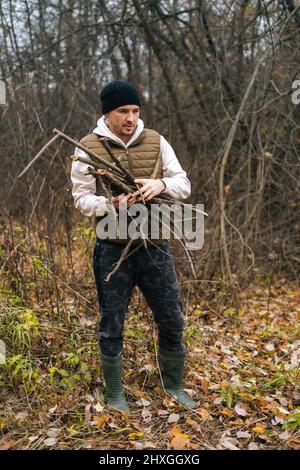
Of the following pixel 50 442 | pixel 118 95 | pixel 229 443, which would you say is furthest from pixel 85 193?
pixel 229 443

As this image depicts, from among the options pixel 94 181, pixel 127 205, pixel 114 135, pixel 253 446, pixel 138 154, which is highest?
pixel 114 135

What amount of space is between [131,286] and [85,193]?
644mm

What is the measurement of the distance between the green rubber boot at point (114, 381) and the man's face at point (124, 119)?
141 centimetres

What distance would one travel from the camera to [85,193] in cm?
316

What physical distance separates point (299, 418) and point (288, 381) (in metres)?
0.65

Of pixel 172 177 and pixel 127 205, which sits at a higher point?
pixel 172 177

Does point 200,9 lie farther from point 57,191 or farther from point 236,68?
point 57,191

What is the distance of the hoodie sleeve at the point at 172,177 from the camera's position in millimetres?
3209

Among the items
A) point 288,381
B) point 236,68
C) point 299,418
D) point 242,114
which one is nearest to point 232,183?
point 242,114

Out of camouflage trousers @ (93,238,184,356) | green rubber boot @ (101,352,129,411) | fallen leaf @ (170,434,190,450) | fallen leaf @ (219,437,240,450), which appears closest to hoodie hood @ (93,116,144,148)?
camouflage trousers @ (93,238,184,356)

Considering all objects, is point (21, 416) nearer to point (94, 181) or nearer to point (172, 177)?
point (94, 181)

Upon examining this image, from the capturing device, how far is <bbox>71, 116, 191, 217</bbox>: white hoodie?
308 cm

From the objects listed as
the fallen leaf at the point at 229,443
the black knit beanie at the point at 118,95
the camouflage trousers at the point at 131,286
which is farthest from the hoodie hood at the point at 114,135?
Answer: the fallen leaf at the point at 229,443

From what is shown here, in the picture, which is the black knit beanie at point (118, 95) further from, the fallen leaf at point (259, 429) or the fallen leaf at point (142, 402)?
the fallen leaf at point (259, 429)
